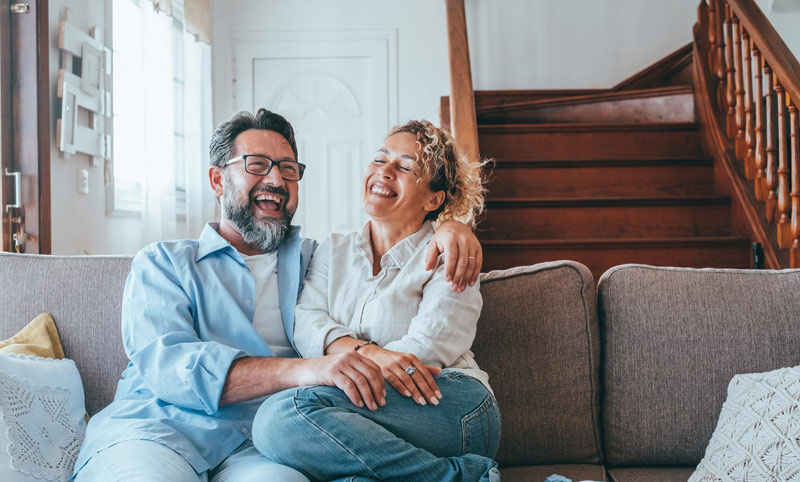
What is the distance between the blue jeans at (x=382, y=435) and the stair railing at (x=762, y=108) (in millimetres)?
1873

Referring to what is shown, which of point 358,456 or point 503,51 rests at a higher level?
point 503,51

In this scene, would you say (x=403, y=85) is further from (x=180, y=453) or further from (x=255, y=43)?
(x=180, y=453)

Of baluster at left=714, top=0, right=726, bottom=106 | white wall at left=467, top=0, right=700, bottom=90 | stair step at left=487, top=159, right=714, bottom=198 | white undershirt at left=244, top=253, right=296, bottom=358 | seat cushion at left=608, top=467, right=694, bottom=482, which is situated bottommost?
seat cushion at left=608, top=467, right=694, bottom=482

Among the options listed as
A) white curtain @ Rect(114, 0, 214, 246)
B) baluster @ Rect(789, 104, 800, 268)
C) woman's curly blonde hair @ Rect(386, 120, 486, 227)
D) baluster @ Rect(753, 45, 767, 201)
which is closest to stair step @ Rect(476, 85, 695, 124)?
baluster @ Rect(753, 45, 767, 201)

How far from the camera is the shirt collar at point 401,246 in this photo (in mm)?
1603

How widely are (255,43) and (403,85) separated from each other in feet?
3.60

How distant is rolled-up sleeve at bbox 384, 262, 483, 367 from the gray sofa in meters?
0.19

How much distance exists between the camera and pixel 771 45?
269 cm

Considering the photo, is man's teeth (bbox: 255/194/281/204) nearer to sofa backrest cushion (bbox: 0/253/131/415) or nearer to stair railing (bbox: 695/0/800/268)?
sofa backrest cushion (bbox: 0/253/131/415)

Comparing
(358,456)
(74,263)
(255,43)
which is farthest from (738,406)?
(255,43)

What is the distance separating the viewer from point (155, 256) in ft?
5.16

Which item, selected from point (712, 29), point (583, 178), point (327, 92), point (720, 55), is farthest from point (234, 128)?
Result: point (327, 92)

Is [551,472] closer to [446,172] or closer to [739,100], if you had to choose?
[446,172]

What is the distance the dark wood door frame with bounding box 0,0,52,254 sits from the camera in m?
2.74
